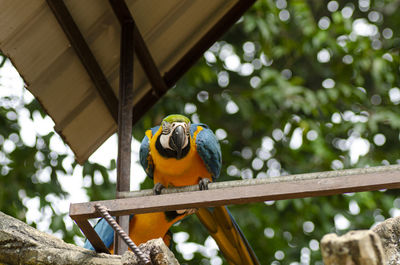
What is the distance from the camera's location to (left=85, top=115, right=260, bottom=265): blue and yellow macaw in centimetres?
247

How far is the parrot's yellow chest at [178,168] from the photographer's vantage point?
2.58 m

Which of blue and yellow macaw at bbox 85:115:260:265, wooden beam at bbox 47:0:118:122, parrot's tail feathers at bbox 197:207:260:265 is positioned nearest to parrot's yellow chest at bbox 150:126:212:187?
blue and yellow macaw at bbox 85:115:260:265

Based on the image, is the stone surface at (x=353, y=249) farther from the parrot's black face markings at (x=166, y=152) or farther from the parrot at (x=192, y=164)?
the parrot's black face markings at (x=166, y=152)

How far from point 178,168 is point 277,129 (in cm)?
281

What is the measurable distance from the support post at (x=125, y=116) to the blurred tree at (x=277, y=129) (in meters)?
2.20

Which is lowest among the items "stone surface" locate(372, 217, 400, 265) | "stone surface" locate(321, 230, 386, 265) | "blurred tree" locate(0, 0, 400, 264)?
"stone surface" locate(321, 230, 386, 265)

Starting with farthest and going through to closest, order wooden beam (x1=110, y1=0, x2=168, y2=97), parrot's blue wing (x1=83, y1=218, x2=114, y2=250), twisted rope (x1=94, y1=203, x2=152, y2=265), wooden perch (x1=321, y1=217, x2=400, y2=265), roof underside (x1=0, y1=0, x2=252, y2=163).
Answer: parrot's blue wing (x1=83, y1=218, x2=114, y2=250), wooden beam (x1=110, y1=0, x2=168, y2=97), roof underside (x1=0, y1=0, x2=252, y2=163), twisted rope (x1=94, y1=203, x2=152, y2=265), wooden perch (x1=321, y1=217, x2=400, y2=265)

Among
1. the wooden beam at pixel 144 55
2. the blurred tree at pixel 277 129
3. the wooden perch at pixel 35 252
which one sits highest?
the blurred tree at pixel 277 129

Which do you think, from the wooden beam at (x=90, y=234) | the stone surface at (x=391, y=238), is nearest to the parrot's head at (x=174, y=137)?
the wooden beam at (x=90, y=234)

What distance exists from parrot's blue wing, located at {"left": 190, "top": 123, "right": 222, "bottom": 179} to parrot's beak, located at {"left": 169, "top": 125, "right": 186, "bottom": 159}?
A: 0.41ft

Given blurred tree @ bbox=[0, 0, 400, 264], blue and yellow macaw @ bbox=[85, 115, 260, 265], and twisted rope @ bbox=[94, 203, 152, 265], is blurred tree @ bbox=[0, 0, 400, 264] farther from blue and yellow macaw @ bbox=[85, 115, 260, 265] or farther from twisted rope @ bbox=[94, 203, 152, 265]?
twisted rope @ bbox=[94, 203, 152, 265]

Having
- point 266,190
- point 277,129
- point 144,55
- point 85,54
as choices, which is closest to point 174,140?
point 144,55

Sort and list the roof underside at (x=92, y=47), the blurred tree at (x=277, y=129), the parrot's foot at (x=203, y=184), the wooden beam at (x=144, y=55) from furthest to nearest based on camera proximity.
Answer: the blurred tree at (x=277, y=129), the wooden beam at (x=144, y=55), the roof underside at (x=92, y=47), the parrot's foot at (x=203, y=184)

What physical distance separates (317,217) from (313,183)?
317 cm
